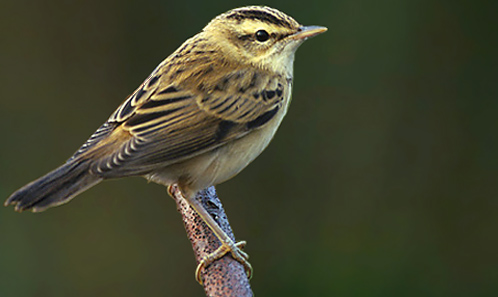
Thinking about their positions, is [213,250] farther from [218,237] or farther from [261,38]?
[261,38]

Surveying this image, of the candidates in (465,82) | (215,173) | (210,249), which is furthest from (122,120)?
(465,82)

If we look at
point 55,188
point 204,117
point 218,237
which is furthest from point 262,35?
point 55,188

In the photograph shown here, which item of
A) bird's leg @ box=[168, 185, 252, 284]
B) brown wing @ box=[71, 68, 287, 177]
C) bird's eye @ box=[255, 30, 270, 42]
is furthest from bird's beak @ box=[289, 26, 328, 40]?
bird's leg @ box=[168, 185, 252, 284]

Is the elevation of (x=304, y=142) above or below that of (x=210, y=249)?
above

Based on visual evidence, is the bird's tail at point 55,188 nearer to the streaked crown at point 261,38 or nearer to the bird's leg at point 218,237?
A: the bird's leg at point 218,237

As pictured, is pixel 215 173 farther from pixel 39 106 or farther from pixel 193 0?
pixel 39 106

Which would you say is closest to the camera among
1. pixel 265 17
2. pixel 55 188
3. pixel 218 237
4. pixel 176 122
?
pixel 55 188

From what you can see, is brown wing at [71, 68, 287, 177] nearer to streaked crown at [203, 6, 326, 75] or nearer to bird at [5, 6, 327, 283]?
bird at [5, 6, 327, 283]
